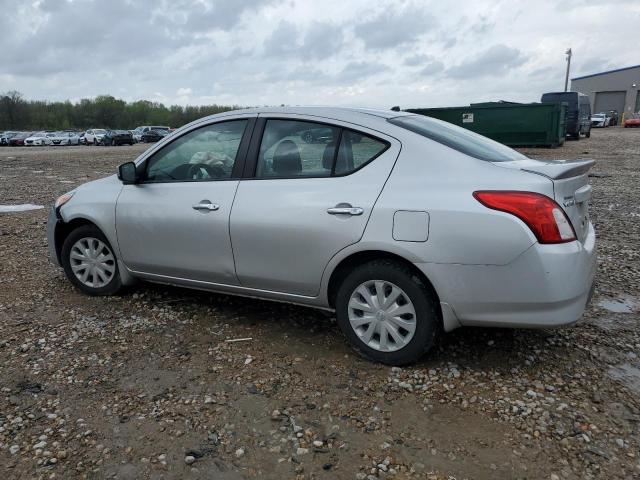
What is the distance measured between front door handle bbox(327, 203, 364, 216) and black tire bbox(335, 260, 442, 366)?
33 centimetres

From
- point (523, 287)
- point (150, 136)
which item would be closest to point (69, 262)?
point (523, 287)

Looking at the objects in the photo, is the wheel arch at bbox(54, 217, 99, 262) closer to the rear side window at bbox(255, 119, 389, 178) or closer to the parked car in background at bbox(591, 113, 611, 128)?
the rear side window at bbox(255, 119, 389, 178)

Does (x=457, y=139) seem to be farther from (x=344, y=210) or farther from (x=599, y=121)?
(x=599, y=121)

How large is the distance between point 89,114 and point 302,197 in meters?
92.4

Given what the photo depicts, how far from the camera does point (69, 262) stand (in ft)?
15.8

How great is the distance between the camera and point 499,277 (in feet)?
9.78

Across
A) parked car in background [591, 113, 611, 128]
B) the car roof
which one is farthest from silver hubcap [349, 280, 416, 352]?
parked car in background [591, 113, 611, 128]

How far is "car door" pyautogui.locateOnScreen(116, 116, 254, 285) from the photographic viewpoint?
3885mm

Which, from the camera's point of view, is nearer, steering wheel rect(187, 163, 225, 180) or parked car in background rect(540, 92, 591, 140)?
steering wheel rect(187, 163, 225, 180)

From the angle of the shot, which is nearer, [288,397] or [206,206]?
[288,397]

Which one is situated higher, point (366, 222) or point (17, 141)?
point (366, 222)

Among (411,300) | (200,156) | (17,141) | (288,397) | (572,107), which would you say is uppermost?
(572,107)

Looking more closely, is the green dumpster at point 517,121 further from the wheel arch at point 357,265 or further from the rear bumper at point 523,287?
the rear bumper at point 523,287

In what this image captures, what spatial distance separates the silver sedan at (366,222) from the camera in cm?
297
